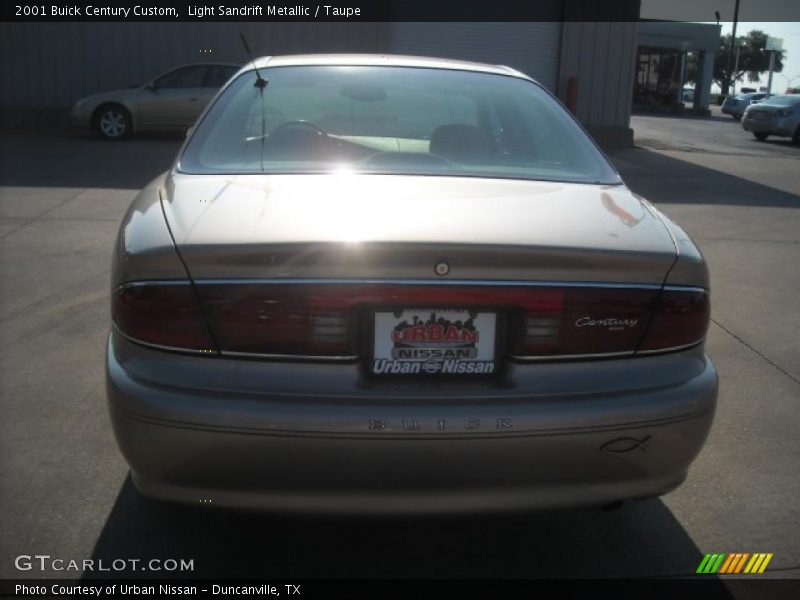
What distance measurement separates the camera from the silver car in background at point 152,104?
631 inches

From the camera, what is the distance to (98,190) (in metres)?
10.4

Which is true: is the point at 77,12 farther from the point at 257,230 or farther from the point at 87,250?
the point at 257,230

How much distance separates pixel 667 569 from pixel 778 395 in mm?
1988

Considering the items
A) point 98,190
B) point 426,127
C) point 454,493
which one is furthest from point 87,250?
point 454,493

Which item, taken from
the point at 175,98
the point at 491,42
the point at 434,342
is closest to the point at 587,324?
the point at 434,342

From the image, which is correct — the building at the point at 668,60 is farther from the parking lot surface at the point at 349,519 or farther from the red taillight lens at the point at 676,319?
Answer: the red taillight lens at the point at 676,319

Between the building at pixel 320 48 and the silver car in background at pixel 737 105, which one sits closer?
the building at pixel 320 48

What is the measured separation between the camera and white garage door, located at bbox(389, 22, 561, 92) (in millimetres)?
18297

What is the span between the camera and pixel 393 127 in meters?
3.72

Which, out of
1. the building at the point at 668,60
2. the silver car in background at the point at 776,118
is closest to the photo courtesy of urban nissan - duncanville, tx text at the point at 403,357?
the silver car in background at the point at 776,118

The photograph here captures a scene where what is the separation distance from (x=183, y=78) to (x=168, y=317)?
14657 millimetres

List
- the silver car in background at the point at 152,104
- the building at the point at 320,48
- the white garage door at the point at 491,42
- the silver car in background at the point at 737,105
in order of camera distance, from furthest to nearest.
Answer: the silver car in background at the point at 737,105 → the white garage door at the point at 491,42 → the building at the point at 320,48 → the silver car in background at the point at 152,104

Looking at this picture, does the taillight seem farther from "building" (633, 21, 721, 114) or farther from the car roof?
"building" (633, 21, 721, 114)

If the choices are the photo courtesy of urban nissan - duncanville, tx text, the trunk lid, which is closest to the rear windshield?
the trunk lid
